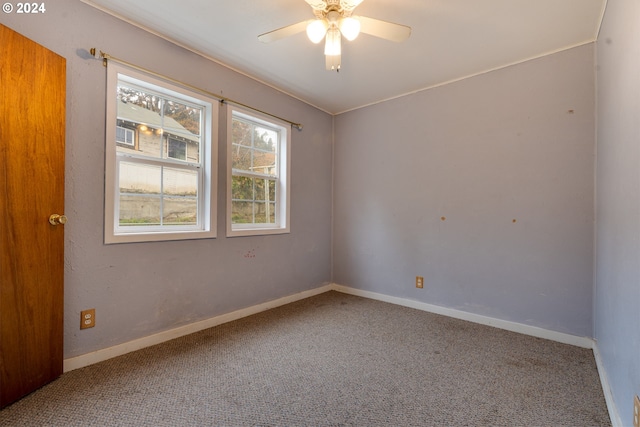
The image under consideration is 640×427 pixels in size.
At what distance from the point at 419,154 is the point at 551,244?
4.79ft

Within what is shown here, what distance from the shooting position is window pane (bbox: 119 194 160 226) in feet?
7.31

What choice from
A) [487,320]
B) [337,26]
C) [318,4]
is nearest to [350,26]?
[337,26]

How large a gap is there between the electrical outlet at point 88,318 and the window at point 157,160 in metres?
0.48

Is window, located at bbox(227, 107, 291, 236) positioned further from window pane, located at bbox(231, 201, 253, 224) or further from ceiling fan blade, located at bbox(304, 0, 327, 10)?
ceiling fan blade, located at bbox(304, 0, 327, 10)

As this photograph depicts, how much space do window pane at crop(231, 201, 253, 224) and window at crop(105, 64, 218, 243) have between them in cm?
32

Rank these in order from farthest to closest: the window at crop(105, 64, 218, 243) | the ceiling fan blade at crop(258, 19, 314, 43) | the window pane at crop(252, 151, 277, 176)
Answer: the window pane at crop(252, 151, 277, 176), the window at crop(105, 64, 218, 243), the ceiling fan blade at crop(258, 19, 314, 43)

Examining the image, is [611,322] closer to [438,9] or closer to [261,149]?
[438,9]

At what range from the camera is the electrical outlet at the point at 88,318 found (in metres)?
1.95

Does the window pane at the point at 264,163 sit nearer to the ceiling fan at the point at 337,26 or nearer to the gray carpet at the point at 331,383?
the ceiling fan at the point at 337,26

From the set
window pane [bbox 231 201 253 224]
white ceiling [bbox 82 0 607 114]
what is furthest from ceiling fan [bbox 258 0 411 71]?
window pane [bbox 231 201 253 224]

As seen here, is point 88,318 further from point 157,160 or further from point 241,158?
point 241,158

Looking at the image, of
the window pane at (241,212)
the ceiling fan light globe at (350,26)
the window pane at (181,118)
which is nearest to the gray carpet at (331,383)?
the window pane at (241,212)

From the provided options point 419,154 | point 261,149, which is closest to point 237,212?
point 261,149

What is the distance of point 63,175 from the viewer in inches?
70.7
